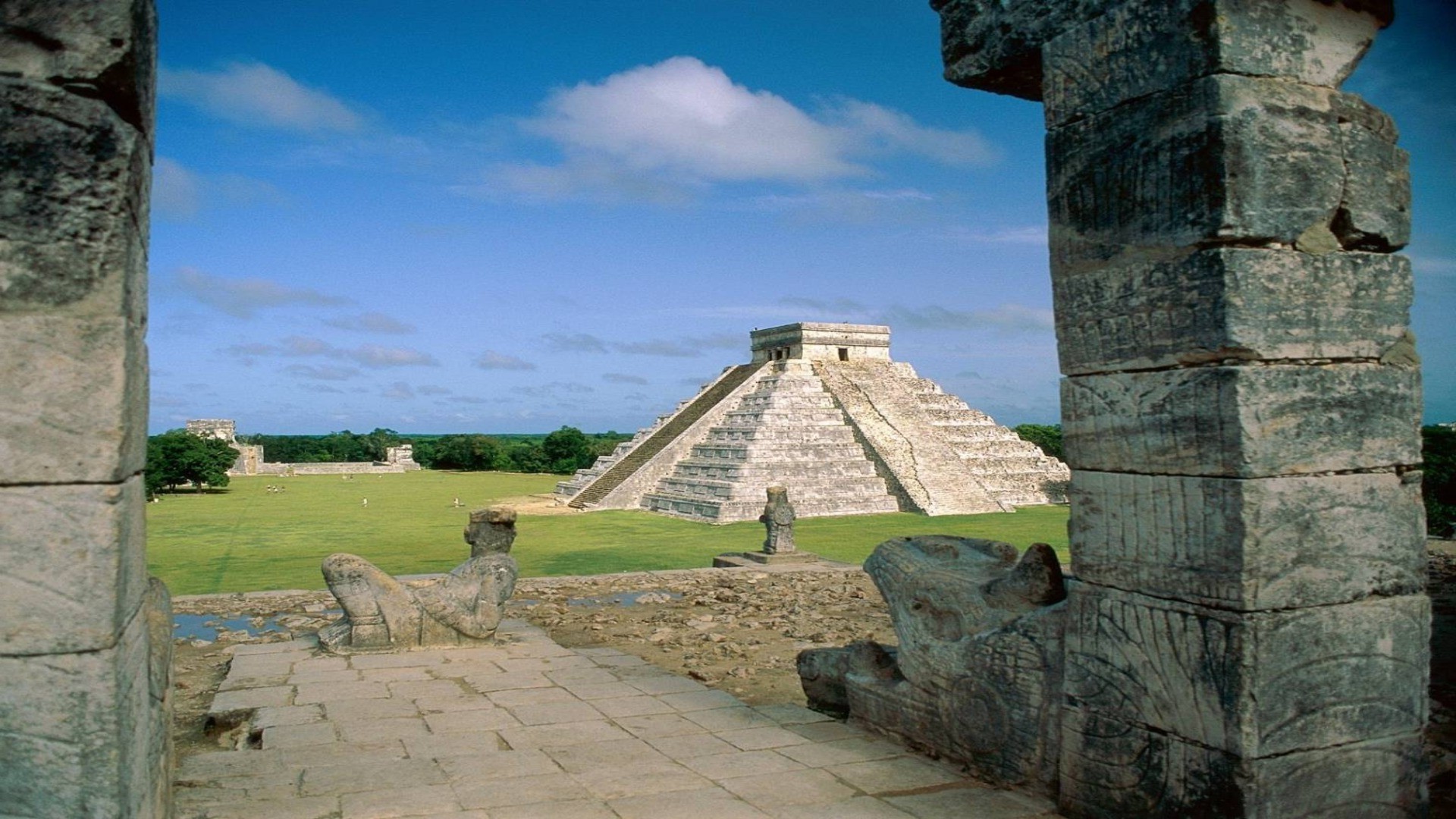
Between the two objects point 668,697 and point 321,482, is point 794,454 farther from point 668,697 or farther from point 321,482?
point 668,697

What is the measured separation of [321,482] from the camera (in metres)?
37.6

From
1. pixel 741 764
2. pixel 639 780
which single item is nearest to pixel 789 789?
pixel 741 764

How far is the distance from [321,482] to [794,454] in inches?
746

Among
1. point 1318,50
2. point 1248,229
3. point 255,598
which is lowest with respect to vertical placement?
point 255,598

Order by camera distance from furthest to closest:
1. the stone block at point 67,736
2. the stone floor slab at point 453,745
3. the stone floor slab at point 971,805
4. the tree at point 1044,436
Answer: the tree at point 1044,436, the stone floor slab at point 453,745, the stone floor slab at point 971,805, the stone block at point 67,736

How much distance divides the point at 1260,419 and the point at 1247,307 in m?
0.37

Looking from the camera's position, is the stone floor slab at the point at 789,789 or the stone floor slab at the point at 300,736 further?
the stone floor slab at the point at 300,736

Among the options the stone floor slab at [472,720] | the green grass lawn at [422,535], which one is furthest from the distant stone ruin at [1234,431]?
the green grass lawn at [422,535]

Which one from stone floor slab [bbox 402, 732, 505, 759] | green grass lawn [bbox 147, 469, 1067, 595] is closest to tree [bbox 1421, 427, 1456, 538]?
green grass lawn [bbox 147, 469, 1067, 595]

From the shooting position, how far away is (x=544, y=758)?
488 cm

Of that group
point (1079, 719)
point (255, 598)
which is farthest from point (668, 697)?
point (255, 598)

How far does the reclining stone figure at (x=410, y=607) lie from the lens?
771 cm

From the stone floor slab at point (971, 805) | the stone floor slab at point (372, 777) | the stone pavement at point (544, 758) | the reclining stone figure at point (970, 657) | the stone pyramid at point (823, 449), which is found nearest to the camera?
the stone floor slab at point (971, 805)

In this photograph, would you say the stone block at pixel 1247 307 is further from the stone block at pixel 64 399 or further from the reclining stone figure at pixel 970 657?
the stone block at pixel 64 399
